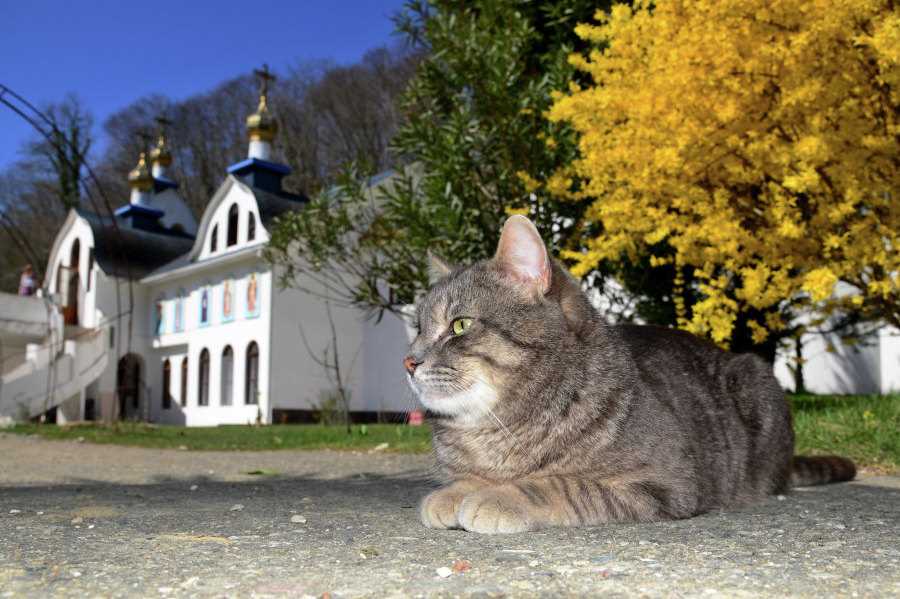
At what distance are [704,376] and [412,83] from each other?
8334mm

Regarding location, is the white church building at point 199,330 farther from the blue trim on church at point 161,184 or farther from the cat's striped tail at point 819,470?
the cat's striped tail at point 819,470

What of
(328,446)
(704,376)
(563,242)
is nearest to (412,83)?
(563,242)

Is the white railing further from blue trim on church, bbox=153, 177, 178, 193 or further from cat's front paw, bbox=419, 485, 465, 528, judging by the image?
cat's front paw, bbox=419, 485, 465, 528

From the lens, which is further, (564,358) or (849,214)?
(849,214)

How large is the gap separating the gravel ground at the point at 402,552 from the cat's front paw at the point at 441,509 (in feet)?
0.16

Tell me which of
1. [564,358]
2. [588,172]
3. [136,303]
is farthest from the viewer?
[136,303]

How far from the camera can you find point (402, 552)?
2658 mm

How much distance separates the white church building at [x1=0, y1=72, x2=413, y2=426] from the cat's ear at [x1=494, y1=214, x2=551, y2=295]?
1755cm

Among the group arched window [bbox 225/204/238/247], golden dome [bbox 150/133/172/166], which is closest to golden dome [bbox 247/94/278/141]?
arched window [bbox 225/204/238/247]

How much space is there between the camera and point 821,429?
292 inches

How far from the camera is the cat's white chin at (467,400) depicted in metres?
3.28

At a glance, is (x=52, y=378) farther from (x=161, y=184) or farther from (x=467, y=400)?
(x=467, y=400)

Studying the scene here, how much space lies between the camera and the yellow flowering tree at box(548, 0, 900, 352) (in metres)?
6.98

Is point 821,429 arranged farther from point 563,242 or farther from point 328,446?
point 328,446
